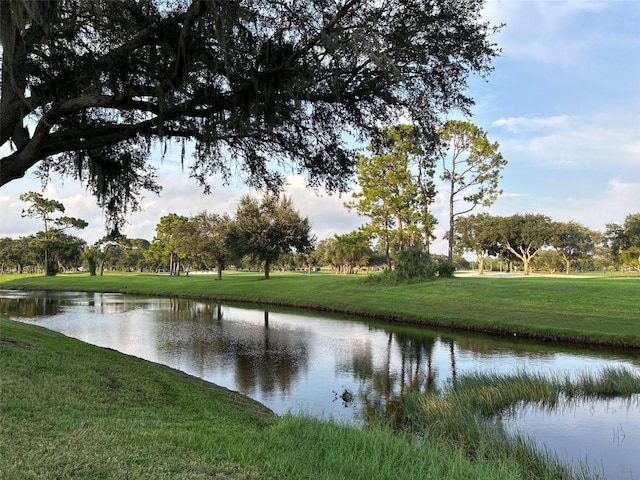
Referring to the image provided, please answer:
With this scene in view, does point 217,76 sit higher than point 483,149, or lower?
lower

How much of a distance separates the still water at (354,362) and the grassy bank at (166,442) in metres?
2.61

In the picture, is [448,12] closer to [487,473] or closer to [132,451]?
[487,473]

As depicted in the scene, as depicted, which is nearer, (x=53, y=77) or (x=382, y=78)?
(x=53, y=77)

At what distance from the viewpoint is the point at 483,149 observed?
41500mm

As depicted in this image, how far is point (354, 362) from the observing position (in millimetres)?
15953

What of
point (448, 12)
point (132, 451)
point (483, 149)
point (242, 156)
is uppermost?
point (483, 149)

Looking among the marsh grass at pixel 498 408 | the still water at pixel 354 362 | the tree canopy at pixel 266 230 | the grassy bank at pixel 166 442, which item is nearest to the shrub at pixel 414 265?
the still water at pixel 354 362

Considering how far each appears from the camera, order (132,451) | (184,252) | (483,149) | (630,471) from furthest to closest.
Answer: (184,252) → (483,149) → (630,471) → (132,451)

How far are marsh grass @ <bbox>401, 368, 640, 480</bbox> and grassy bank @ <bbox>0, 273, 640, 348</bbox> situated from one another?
24.6ft

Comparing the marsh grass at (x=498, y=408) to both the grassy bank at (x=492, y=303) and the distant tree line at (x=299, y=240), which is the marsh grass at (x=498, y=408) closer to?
the grassy bank at (x=492, y=303)

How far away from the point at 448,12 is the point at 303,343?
14259mm

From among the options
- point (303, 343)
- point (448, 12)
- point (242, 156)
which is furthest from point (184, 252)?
point (448, 12)

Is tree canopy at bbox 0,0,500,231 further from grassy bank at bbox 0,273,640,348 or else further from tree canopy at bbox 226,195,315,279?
tree canopy at bbox 226,195,315,279

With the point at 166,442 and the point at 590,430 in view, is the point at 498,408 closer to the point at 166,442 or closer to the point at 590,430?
the point at 590,430
